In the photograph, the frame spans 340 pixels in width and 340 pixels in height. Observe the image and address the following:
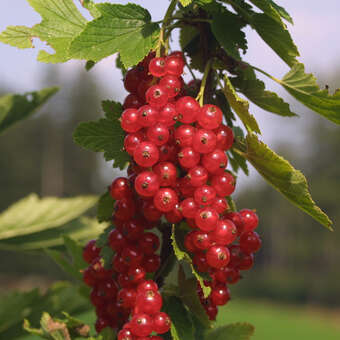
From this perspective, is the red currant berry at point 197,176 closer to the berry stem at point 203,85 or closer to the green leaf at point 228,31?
the berry stem at point 203,85

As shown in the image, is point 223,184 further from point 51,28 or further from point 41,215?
point 41,215

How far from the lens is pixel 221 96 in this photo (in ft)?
4.31

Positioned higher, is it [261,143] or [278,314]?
[261,143]

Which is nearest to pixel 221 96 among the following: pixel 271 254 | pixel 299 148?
pixel 299 148

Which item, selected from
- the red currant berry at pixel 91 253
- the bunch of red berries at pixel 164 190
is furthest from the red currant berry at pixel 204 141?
the red currant berry at pixel 91 253

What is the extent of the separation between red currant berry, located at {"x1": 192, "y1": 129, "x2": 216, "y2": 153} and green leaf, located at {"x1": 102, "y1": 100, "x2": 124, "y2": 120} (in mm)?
251

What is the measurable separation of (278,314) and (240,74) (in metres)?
34.5

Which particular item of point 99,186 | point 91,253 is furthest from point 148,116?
point 99,186

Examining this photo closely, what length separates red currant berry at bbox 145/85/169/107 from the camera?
3.51 ft

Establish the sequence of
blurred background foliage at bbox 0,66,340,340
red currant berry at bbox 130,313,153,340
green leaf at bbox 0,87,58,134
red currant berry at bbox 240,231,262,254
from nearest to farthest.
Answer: red currant berry at bbox 130,313,153,340
red currant berry at bbox 240,231,262,254
green leaf at bbox 0,87,58,134
blurred background foliage at bbox 0,66,340,340

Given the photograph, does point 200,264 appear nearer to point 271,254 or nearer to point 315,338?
point 315,338

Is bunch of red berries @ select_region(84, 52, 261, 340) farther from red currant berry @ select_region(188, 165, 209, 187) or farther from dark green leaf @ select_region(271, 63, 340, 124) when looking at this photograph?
dark green leaf @ select_region(271, 63, 340, 124)

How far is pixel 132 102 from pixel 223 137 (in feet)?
0.82

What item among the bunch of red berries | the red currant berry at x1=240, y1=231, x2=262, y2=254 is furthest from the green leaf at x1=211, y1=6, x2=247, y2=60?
the red currant berry at x1=240, y1=231, x2=262, y2=254
